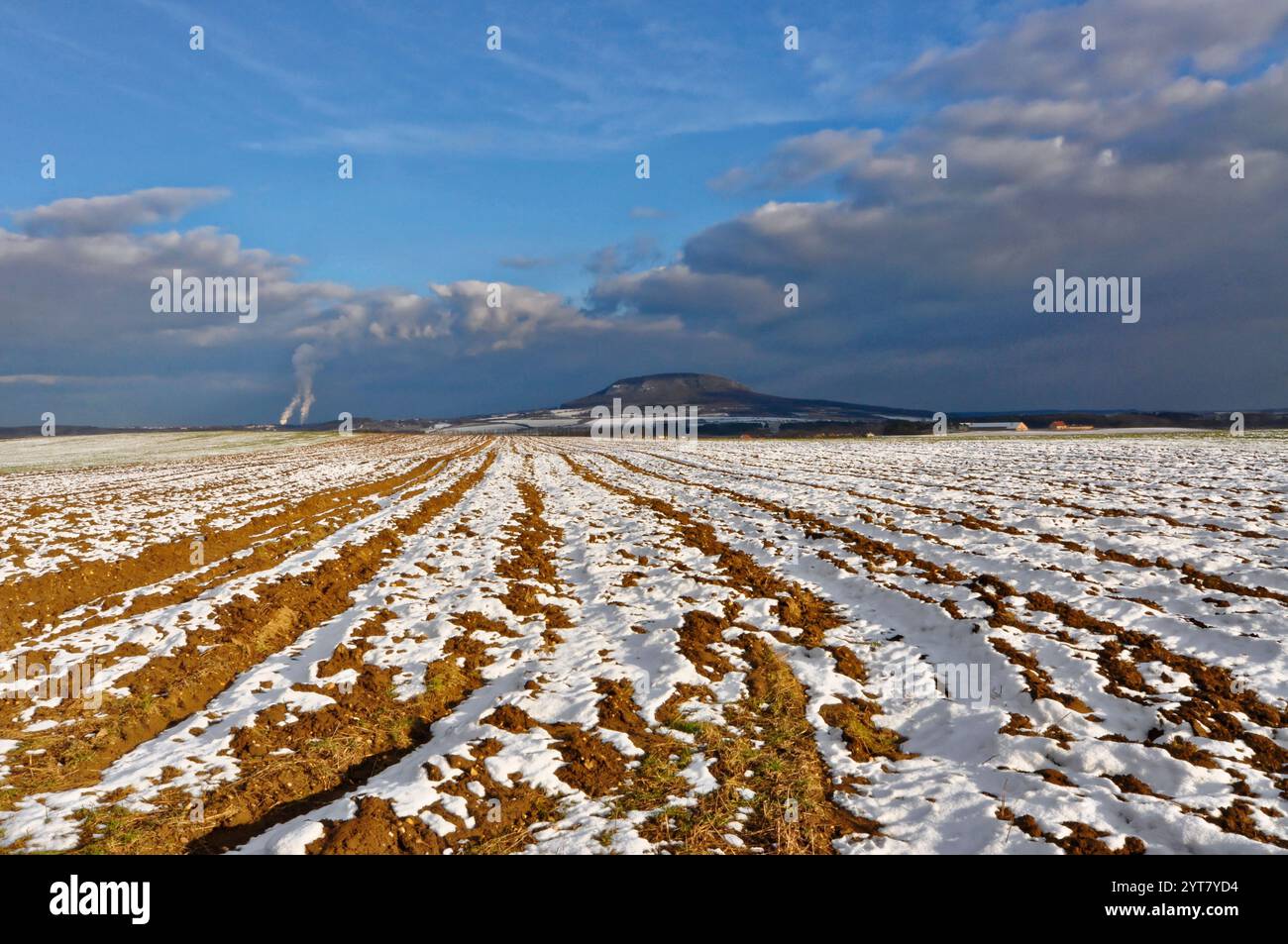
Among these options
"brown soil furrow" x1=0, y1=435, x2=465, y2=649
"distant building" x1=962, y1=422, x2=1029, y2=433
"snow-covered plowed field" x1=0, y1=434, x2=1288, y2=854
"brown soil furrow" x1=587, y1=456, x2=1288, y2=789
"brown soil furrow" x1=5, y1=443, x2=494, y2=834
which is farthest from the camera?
"distant building" x1=962, y1=422, x2=1029, y2=433

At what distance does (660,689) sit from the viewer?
8219 mm

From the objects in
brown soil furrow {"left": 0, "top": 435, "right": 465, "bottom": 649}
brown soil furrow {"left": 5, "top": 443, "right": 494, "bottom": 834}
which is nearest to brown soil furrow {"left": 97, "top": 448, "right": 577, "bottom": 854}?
brown soil furrow {"left": 5, "top": 443, "right": 494, "bottom": 834}

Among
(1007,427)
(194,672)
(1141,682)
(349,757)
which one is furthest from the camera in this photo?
(1007,427)

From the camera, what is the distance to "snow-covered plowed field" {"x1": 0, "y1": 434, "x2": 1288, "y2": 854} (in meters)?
5.48

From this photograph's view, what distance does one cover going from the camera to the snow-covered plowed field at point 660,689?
5484mm

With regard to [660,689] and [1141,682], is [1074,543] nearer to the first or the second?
[1141,682]

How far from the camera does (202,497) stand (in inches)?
1053

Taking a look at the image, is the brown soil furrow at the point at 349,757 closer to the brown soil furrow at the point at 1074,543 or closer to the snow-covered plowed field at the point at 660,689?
the snow-covered plowed field at the point at 660,689

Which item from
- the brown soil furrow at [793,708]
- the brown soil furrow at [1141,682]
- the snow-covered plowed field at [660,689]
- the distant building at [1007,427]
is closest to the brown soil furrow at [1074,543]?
the snow-covered plowed field at [660,689]

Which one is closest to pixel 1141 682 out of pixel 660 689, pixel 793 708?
pixel 793 708

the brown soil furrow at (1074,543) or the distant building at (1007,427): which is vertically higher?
the distant building at (1007,427)

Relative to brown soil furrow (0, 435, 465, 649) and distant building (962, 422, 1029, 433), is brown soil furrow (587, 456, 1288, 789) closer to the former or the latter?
brown soil furrow (0, 435, 465, 649)
